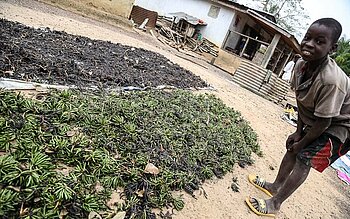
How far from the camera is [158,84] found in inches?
203

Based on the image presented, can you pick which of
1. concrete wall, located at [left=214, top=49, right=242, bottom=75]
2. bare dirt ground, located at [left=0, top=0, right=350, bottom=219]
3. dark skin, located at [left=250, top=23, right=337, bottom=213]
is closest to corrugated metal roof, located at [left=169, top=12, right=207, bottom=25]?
concrete wall, located at [left=214, top=49, right=242, bottom=75]

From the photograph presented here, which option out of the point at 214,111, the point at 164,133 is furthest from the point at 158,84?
the point at 164,133

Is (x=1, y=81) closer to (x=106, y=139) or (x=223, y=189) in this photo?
(x=106, y=139)

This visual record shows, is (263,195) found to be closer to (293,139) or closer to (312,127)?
(293,139)

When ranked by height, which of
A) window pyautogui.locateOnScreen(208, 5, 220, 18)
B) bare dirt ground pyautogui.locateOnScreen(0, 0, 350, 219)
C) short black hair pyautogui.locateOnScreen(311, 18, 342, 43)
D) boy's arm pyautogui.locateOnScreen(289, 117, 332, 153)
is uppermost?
window pyautogui.locateOnScreen(208, 5, 220, 18)

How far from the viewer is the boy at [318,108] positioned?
81.1 inches

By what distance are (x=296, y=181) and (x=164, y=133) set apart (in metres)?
1.47

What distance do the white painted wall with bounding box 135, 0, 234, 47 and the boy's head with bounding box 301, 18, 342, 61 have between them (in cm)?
1624

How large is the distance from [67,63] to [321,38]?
3.52m

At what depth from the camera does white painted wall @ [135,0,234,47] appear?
17.6m

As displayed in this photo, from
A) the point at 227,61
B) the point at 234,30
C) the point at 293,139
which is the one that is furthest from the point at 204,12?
the point at 293,139

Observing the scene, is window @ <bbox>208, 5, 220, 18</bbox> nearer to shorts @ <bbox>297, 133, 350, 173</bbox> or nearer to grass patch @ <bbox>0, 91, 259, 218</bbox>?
grass patch @ <bbox>0, 91, 259, 218</bbox>

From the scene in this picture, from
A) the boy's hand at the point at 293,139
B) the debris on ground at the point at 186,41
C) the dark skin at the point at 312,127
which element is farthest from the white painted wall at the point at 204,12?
the dark skin at the point at 312,127

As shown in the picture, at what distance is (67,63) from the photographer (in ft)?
13.3
